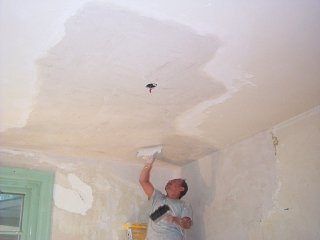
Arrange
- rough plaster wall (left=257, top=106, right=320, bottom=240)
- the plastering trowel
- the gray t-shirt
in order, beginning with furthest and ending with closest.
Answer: the plastering trowel, the gray t-shirt, rough plaster wall (left=257, top=106, right=320, bottom=240)

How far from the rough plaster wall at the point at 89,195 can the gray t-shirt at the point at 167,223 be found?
0.39m

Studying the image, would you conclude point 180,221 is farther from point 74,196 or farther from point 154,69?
point 154,69

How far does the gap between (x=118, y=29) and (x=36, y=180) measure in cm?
184

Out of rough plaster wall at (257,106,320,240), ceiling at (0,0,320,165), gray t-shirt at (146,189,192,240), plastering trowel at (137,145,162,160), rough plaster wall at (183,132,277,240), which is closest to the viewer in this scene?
ceiling at (0,0,320,165)

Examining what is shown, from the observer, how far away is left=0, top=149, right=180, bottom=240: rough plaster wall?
3.11 m

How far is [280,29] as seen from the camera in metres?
1.72

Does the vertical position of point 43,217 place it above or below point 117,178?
below

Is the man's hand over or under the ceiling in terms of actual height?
under

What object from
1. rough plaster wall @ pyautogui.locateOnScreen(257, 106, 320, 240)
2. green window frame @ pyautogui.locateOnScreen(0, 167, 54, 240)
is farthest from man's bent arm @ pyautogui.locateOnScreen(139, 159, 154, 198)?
Answer: rough plaster wall @ pyautogui.locateOnScreen(257, 106, 320, 240)

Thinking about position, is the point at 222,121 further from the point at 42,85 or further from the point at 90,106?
the point at 42,85

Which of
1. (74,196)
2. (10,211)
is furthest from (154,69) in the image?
(10,211)

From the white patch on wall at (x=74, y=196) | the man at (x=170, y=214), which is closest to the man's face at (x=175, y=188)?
the man at (x=170, y=214)

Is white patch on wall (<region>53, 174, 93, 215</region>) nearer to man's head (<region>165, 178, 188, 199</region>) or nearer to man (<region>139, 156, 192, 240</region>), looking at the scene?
man (<region>139, 156, 192, 240</region>)

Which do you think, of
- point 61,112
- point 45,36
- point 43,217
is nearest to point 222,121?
point 61,112
